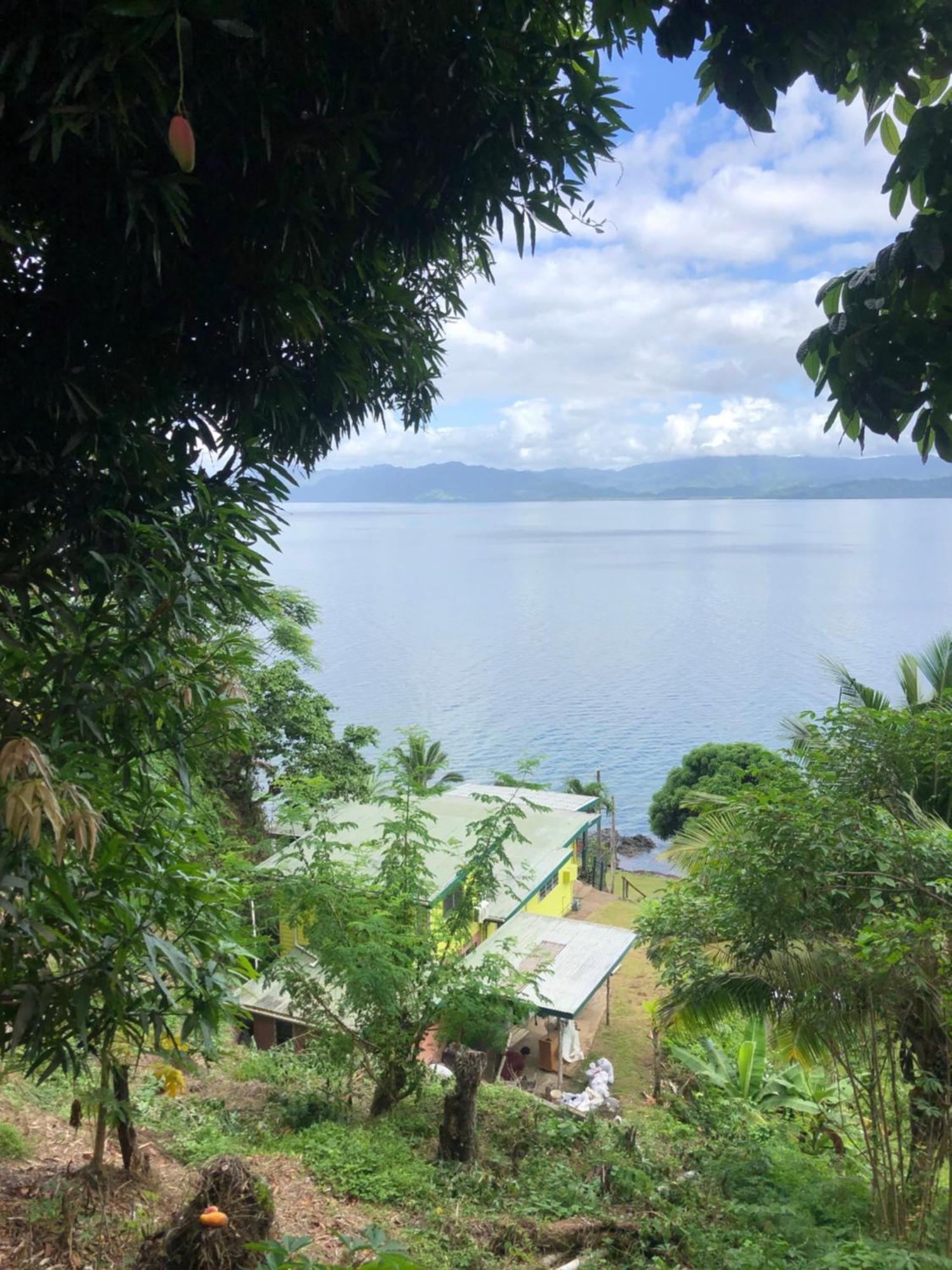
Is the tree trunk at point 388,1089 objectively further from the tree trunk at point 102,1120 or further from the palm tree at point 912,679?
the palm tree at point 912,679

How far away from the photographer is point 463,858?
870cm

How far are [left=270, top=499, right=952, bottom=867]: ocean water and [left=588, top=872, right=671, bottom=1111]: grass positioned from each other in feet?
11.5

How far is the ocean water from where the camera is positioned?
125ft

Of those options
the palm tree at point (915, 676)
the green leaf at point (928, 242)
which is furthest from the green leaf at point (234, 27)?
the palm tree at point (915, 676)

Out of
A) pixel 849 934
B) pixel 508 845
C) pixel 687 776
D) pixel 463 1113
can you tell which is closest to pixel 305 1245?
pixel 849 934

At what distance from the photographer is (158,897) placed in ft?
7.93

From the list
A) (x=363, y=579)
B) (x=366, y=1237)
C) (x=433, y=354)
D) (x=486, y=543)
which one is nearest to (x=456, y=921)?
(x=433, y=354)

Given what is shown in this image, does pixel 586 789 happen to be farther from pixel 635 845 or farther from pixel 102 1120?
pixel 102 1120

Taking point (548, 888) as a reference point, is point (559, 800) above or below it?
above

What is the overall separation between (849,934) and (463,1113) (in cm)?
262

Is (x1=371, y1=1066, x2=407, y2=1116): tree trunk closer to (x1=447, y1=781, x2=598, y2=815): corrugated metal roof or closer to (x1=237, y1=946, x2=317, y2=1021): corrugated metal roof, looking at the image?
(x1=237, y1=946, x2=317, y2=1021): corrugated metal roof

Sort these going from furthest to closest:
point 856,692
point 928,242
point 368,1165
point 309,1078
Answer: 1. point 856,692
2. point 309,1078
3. point 368,1165
4. point 928,242

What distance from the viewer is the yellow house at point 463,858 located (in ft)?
22.6

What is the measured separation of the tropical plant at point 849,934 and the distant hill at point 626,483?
4709 inches
